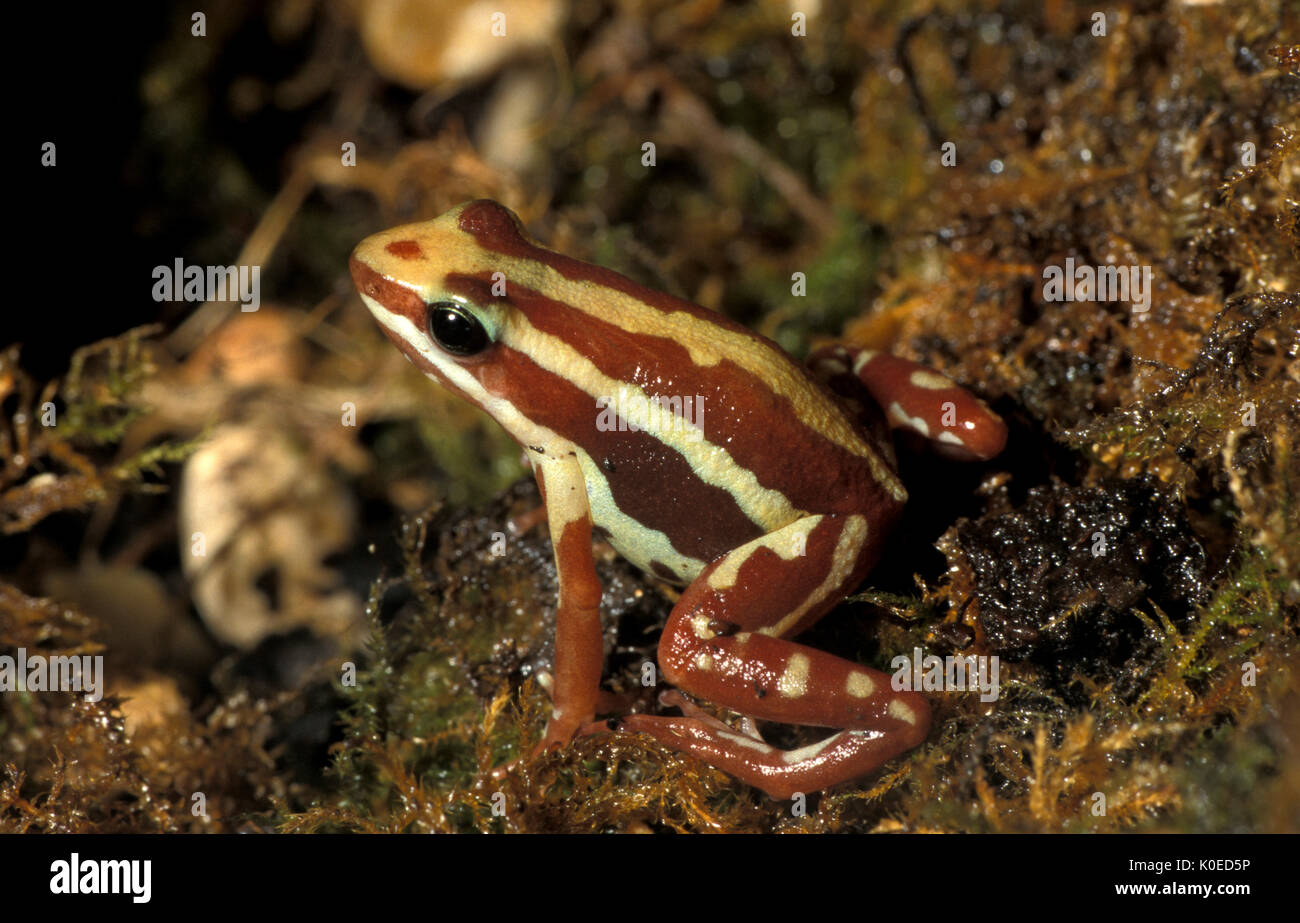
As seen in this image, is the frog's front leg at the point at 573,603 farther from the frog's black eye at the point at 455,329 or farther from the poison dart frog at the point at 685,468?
the frog's black eye at the point at 455,329

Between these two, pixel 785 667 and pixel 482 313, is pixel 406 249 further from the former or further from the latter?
pixel 785 667

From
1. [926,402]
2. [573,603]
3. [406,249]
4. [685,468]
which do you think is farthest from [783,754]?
[406,249]

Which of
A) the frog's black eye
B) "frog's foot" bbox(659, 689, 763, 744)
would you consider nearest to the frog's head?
the frog's black eye

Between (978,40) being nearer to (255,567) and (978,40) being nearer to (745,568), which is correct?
(745,568)

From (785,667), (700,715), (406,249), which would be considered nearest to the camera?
(785,667)

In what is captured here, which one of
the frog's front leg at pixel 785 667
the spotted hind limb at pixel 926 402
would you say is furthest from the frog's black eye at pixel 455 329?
the spotted hind limb at pixel 926 402

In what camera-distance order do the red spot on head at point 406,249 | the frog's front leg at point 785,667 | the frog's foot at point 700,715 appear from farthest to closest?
the frog's foot at point 700,715
the red spot on head at point 406,249
the frog's front leg at point 785,667

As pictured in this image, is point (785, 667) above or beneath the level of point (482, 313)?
beneath
